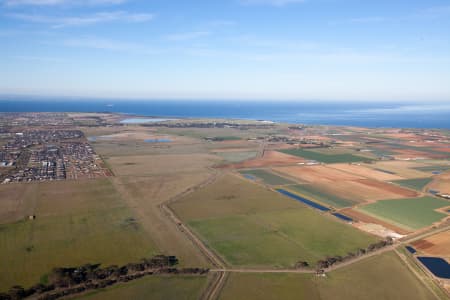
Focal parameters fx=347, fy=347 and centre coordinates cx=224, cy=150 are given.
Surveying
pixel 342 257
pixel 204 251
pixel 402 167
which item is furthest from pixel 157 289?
pixel 402 167

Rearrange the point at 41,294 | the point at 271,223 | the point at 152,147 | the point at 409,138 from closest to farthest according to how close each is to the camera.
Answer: the point at 41,294 → the point at 271,223 → the point at 152,147 → the point at 409,138

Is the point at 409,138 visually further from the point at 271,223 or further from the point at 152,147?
the point at 271,223

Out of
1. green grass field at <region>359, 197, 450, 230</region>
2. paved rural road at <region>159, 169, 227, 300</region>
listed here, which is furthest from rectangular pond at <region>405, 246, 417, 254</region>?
paved rural road at <region>159, 169, 227, 300</region>

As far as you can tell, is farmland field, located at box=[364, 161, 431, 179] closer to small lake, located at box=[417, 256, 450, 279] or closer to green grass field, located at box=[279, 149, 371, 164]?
green grass field, located at box=[279, 149, 371, 164]

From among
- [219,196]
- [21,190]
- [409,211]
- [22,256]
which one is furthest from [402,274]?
[21,190]

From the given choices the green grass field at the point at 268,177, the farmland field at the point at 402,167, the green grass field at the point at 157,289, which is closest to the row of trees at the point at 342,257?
the green grass field at the point at 157,289

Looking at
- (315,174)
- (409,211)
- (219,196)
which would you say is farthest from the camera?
(315,174)
